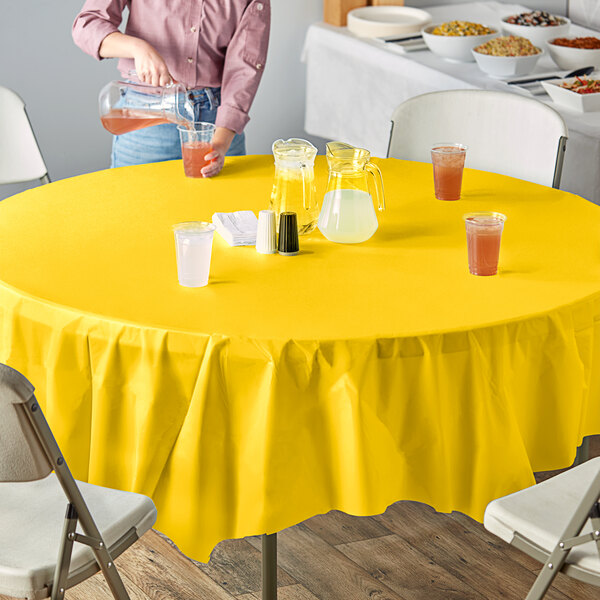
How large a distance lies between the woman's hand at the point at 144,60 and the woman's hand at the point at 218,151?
0.73 feet

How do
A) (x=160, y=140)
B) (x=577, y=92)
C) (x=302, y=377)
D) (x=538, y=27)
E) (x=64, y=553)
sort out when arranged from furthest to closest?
(x=538, y=27) < (x=577, y=92) < (x=160, y=140) < (x=302, y=377) < (x=64, y=553)

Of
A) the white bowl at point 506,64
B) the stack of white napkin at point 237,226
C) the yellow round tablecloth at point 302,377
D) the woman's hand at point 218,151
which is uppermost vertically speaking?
the white bowl at point 506,64

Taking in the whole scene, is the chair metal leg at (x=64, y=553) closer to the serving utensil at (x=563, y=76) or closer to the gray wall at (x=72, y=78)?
the serving utensil at (x=563, y=76)

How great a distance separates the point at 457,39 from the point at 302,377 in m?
2.91

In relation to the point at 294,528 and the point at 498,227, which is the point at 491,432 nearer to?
the point at 498,227

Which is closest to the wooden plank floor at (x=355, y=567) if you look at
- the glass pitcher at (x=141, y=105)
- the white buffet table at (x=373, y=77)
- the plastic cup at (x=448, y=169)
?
the plastic cup at (x=448, y=169)

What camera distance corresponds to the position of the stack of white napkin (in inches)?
79.4

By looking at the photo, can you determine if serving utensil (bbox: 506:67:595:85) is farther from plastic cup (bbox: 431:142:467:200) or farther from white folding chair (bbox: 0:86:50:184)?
white folding chair (bbox: 0:86:50:184)

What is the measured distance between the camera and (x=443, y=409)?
1.67 m

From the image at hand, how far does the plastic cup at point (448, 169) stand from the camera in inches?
89.8

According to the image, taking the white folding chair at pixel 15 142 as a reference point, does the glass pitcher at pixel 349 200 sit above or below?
above

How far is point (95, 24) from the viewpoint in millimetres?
2711

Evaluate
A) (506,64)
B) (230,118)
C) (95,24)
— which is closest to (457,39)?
(506,64)

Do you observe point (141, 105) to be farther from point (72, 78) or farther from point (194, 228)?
point (72, 78)
